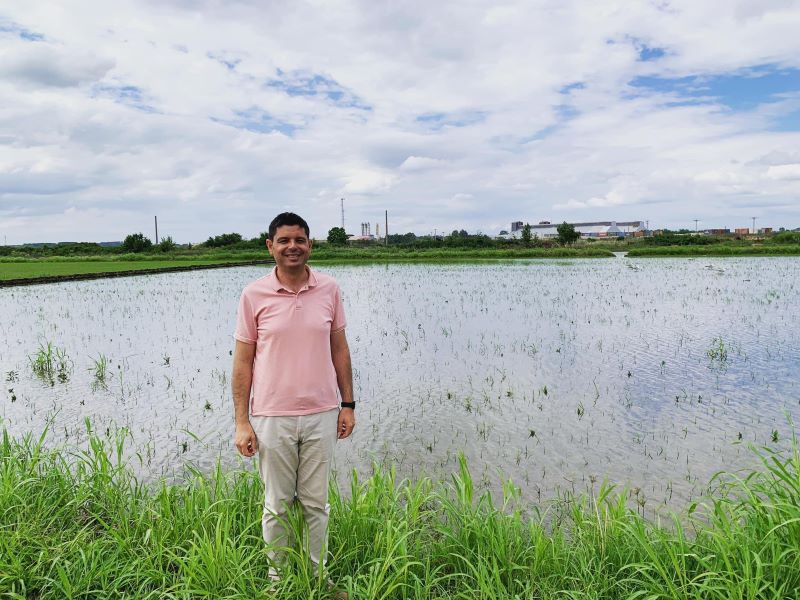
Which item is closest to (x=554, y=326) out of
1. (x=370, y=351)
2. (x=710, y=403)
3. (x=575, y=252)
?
Answer: (x=370, y=351)

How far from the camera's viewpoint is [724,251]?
48.8 meters

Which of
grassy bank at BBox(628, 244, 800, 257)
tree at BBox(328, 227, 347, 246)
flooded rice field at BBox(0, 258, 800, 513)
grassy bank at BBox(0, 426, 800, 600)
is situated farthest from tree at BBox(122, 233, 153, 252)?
grassy bank at BBox(0, 426, 800, 600)

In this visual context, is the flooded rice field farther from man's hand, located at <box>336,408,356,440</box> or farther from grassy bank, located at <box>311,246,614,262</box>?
grassy bank, located at <box>311,246,614,262</box>

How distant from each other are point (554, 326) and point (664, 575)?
1098cm

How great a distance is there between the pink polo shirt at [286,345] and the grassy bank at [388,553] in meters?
0.87

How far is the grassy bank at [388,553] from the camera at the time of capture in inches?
114

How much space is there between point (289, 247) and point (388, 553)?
5.84 ft

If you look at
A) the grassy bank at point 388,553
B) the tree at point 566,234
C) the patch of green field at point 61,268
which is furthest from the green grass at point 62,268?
the tree at point 566,234

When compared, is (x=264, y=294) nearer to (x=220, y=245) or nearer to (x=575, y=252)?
(x=575, y=252)

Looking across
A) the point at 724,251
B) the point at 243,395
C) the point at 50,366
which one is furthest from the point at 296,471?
the point at 724,251

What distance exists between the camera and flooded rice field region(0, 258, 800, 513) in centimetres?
551

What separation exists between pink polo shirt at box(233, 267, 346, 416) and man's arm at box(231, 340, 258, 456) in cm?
5

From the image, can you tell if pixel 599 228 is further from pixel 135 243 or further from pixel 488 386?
pixel 488 386

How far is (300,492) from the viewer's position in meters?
2.93
